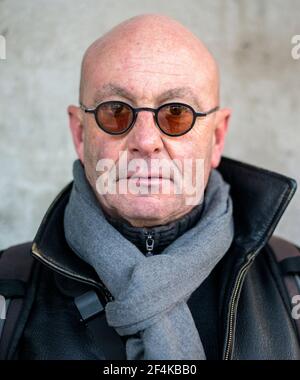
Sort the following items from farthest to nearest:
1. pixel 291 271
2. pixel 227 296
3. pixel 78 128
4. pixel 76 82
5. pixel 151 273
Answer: pixel 76 82 → pixel 78 128 → pixel 291 271 → pixel 227 296 → pixel 151 273

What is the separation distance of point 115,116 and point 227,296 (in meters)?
0.63

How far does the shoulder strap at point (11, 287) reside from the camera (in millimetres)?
1525

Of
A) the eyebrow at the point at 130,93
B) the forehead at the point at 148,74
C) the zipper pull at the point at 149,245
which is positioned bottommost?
the zipper pull at the point at 149,245

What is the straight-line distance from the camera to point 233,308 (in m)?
1.54

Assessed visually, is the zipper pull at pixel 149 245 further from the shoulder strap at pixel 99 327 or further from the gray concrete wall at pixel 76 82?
the gray concrete wall at pixel 76 82

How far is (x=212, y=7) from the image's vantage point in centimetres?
263

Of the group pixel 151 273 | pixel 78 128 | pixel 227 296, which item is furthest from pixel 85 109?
pixel 227 296

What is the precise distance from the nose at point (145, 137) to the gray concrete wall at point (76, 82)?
1.07 meters

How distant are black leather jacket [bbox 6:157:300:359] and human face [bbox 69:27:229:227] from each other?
210mm

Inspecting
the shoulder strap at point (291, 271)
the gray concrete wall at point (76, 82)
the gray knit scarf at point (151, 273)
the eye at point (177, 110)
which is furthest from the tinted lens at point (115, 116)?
the gray concrete wall at point (76, 82)

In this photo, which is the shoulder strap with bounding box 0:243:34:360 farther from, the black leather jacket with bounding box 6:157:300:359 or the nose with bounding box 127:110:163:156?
the nose with bounding box 127:110:163:156

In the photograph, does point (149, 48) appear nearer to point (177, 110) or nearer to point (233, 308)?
point (177, 110)

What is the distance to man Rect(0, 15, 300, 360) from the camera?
1.50 metres

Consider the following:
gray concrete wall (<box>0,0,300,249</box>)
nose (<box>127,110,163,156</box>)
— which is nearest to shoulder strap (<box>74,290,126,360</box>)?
nose (<box>127,110,163,156</box>)
